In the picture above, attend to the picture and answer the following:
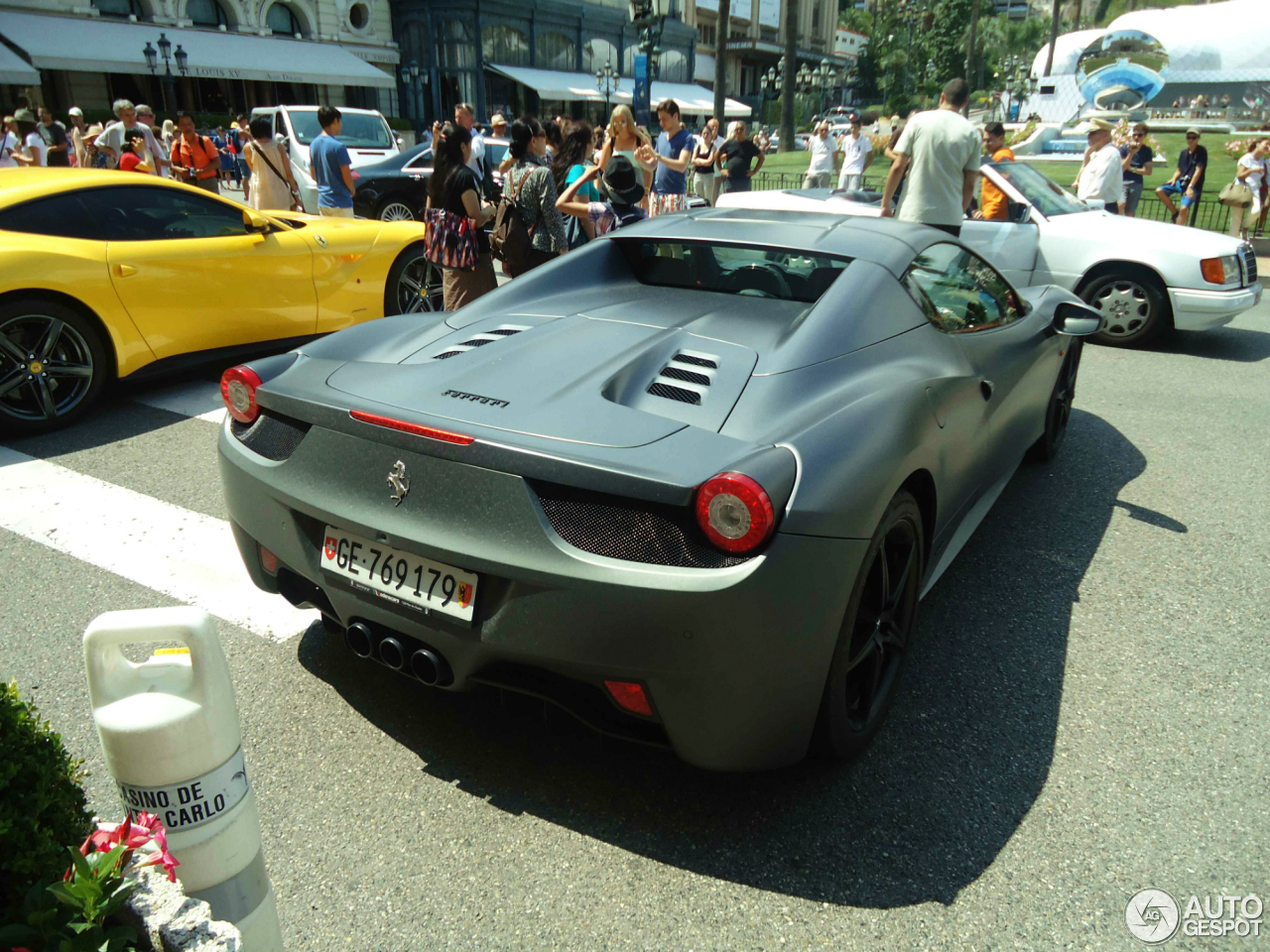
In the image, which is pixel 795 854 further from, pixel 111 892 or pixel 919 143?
pixel 919 143

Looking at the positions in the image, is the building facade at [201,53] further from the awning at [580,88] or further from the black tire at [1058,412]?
the black tire at [1058,412]

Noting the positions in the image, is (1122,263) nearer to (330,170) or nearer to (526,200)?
(526,200)

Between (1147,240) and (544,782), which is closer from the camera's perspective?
(544,782)

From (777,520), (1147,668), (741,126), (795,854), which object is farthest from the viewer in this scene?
(741,126)

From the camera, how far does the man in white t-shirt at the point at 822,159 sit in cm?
1496

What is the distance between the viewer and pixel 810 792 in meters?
2.51

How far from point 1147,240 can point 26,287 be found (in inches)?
330

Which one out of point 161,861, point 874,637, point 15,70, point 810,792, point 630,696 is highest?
point 15,70

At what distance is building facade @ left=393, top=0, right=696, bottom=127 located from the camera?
1668 inches

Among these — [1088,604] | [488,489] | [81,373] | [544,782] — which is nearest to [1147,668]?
[1088,604]

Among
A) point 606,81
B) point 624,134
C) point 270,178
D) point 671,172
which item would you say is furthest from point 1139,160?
point 606,81

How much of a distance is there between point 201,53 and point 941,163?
119 feet

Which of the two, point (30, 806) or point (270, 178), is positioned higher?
point (270, 178)

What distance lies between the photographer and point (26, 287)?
504 cm
